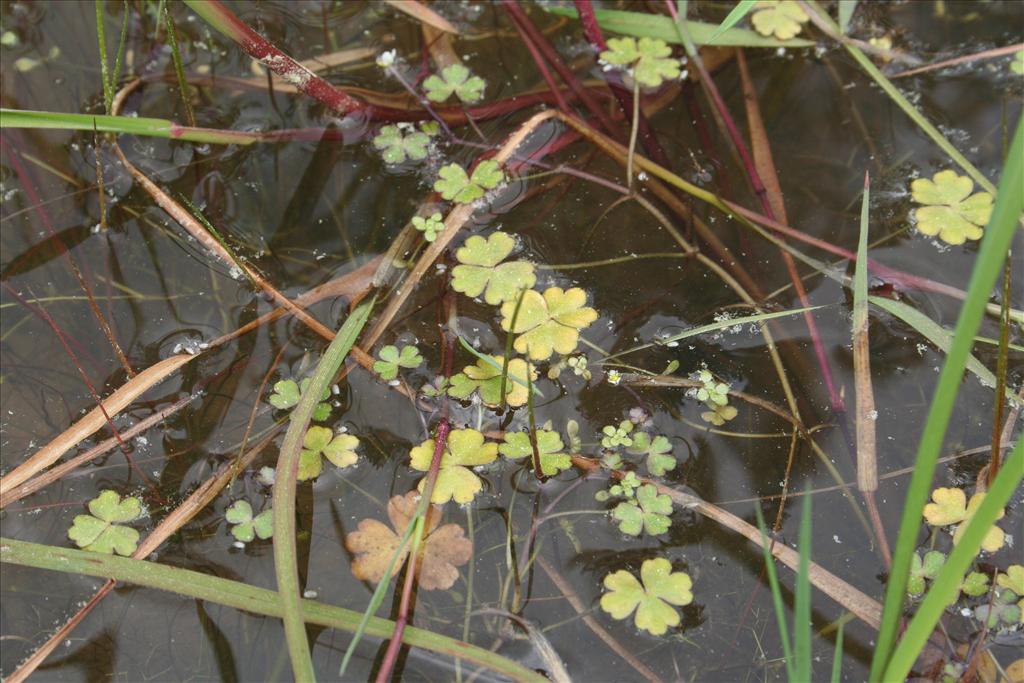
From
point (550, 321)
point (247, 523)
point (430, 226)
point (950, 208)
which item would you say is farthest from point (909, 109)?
point (247, 523)

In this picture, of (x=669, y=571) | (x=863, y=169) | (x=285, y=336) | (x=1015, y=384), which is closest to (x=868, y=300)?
(x=1015, y=384)

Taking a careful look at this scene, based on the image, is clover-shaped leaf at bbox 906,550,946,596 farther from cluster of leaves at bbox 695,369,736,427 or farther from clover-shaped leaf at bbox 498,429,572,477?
clover-shaped leaf at bbox 498,429,572,477

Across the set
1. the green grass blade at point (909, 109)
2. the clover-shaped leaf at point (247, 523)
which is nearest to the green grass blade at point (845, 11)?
the green grass blade at point (909, 109)

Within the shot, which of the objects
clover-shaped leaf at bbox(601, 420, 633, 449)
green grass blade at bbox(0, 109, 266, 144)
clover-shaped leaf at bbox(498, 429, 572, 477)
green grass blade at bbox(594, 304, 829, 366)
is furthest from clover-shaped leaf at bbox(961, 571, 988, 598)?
green grass blade at bbox(0, 109, 266, 144)

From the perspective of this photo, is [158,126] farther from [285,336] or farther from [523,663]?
[523,663]

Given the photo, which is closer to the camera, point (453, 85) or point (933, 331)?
point (933, 331)

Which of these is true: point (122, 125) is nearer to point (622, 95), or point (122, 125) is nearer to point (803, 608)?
point (622, 95)
